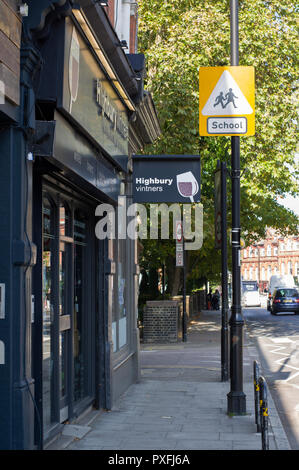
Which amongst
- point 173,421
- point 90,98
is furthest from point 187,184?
point 173,421

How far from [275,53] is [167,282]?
13.8m

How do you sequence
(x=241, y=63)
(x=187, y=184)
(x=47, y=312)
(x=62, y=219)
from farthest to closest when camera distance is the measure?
(x=241, y=63), (x=187, y=184), (x=62, y=219), (x=47, y=312)

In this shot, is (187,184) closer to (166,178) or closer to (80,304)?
(166,178)

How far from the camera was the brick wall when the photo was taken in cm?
2200

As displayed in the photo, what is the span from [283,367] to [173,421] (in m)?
7.34

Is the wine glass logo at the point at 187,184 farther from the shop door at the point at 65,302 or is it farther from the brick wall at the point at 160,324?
the brick wall at the point at 160,324

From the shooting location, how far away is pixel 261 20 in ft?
77.2

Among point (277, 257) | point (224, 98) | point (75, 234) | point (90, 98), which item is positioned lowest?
point (75, 234)

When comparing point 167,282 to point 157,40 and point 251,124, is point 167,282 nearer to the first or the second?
point 157,40

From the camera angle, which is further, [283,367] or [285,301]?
[285,301]

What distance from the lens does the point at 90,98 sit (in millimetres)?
7570

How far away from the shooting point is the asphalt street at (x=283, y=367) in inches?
365

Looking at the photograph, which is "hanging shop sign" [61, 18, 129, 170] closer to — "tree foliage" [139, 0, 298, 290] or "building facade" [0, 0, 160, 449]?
"building facade" [0, 0, 160, 449]

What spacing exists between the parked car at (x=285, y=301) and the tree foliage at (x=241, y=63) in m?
15.7
